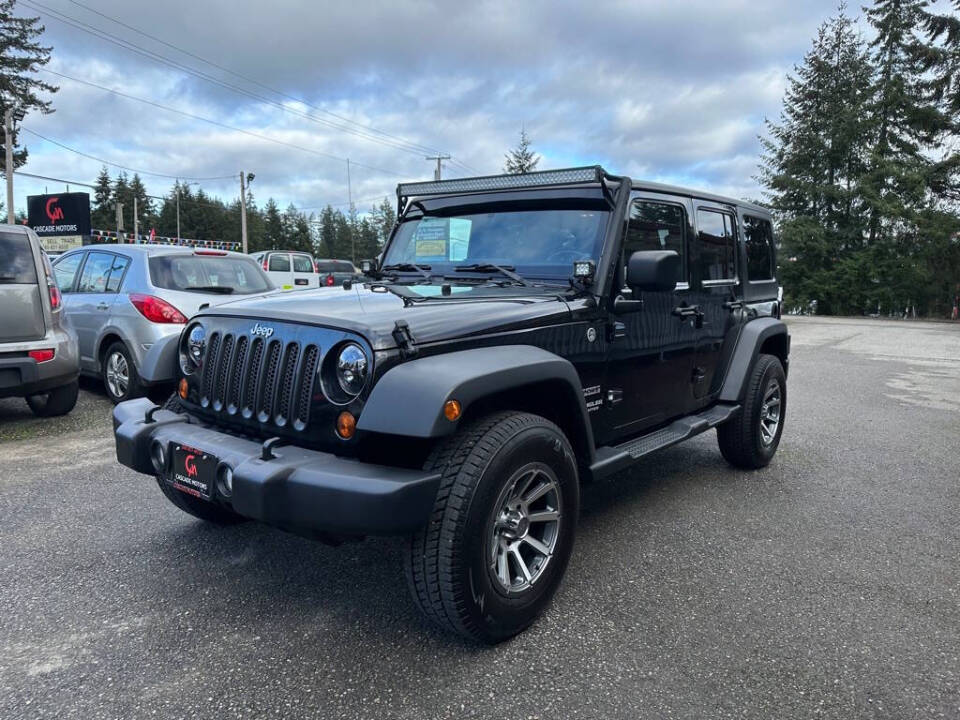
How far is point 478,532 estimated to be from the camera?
2.41 meters

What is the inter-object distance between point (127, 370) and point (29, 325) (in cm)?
109

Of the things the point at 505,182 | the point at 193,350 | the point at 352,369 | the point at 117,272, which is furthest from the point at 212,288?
the point at 352,369

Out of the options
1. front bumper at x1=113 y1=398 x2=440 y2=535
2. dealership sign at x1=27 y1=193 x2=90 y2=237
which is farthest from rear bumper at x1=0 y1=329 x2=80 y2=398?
dealership sign at x1=27 y1=193 x2=90 y2=237

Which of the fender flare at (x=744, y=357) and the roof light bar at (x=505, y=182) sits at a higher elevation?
the roof light bar at (x=505, y=182)

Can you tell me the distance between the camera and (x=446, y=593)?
7.83ft

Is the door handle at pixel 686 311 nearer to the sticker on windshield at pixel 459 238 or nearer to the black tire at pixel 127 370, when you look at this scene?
the sticker on windshield at pixel 459 238

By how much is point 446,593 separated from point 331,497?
54 centimetres

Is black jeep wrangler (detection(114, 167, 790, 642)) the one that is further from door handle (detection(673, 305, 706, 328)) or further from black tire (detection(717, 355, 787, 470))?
black tire (detection(717, 355, 787, 470))

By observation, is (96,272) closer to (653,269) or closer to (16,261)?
(16,261)

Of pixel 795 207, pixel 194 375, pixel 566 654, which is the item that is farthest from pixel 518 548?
pixel 795 207

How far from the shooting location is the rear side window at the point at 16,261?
223 inches

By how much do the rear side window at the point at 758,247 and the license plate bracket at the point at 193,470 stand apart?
4036mm

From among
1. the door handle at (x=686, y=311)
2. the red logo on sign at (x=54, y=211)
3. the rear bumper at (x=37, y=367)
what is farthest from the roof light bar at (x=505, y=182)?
the red logo on sign at (x=54, y=211)

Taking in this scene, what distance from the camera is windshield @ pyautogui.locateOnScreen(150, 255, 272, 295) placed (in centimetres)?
669
